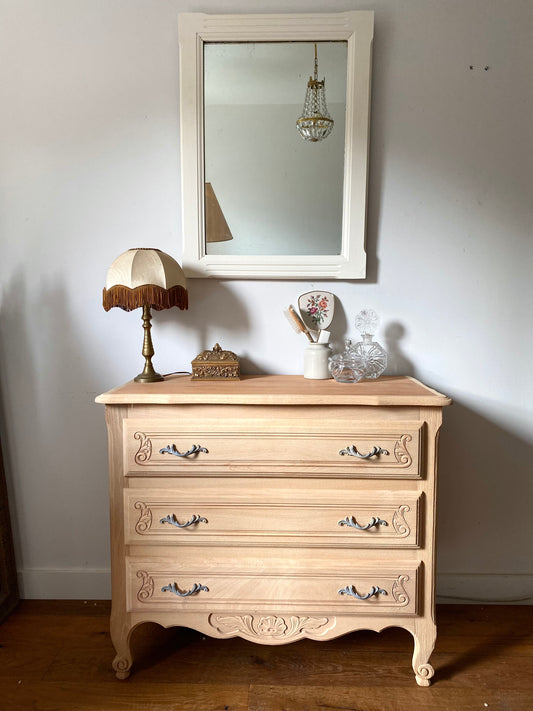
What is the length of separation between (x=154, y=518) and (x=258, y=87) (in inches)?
64.3

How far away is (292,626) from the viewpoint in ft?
4.76

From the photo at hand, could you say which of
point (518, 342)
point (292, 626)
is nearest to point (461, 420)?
point (518, 342)

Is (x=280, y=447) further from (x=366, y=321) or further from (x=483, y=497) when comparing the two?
(x=483, y=497)

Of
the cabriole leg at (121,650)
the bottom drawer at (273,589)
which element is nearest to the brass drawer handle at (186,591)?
the bottom drawer at (273,589)

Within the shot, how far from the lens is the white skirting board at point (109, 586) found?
1918 millimetres

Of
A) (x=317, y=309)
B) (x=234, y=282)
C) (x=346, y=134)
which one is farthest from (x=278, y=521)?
(x=346, y=134)

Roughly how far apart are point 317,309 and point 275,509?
0.80 metres

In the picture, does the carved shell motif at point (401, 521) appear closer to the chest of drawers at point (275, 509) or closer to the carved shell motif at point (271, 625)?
the chest of drawers at point (275, 509)

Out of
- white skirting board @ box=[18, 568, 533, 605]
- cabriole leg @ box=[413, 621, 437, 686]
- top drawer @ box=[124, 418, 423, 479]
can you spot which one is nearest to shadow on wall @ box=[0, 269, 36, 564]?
white skirting board @ box=[18, 568, 533, 605]

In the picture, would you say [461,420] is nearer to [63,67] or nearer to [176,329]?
[176,329]

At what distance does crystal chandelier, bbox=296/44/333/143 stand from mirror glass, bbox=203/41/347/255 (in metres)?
0.02

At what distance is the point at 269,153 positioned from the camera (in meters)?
1.77

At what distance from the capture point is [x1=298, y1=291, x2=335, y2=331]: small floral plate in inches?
70.8

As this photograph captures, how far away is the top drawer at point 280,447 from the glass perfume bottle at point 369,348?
0.33 meters
